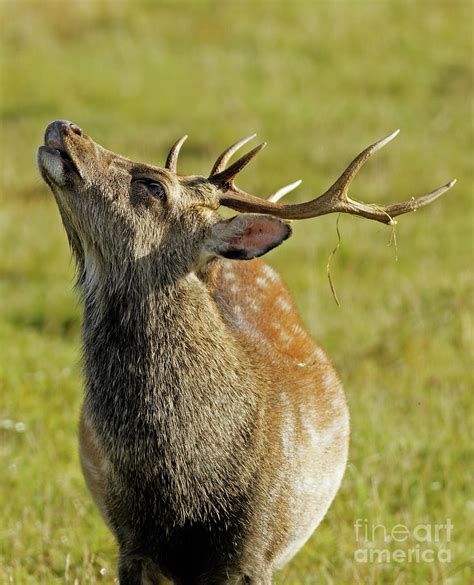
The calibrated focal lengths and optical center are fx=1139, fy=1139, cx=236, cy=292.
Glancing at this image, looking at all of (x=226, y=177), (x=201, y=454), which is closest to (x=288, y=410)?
(x=201, y=454)

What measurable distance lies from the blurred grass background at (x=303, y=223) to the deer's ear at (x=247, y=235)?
1494mm

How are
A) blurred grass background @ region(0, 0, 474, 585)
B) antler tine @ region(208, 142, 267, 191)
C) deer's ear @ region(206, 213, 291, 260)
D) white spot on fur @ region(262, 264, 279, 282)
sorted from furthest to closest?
blurred grass background @ region(0, 0, 474, 585), white spot on fur @ region(262, 264, 279, 282), antler tine @ region(208, 142, 267, 191), deer's ear @ region(206, 213, 291, 260)

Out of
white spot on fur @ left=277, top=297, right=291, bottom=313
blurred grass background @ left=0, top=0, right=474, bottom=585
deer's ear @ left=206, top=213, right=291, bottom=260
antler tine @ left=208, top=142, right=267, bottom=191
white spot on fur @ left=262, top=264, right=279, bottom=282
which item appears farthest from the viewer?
blurred grass background @ left=0, top=0, right=474, bottom=585

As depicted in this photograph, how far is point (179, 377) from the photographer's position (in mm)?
3777

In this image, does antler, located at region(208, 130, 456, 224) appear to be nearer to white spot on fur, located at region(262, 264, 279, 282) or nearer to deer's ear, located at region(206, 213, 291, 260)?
deer's ear, located at region(206, 213, 291, 260)

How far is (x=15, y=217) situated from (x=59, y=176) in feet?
21.9

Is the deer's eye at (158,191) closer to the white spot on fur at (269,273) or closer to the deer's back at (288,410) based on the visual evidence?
the deer's back at (288,410)

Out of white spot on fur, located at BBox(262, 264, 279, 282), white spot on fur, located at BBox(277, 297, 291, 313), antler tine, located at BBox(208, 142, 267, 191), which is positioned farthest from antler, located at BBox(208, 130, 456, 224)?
white spot on fur, located at BBox(262, 264, 279, 282)

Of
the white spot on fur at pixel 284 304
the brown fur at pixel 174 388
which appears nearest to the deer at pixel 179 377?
the brown fur at pixel 174 388

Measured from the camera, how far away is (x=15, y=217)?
409 inches

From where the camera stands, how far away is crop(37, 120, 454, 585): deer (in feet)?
12.2

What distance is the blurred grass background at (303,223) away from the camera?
5.16m

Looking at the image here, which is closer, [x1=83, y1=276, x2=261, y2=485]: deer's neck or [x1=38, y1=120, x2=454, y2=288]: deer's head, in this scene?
[x1=83, y1=276, x2=261, y2=485]: deer's neck

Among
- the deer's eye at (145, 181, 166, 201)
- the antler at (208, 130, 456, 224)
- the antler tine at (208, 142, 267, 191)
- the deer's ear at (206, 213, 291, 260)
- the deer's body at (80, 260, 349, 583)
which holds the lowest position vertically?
the deer's body at (80, 260, 349, 583)
